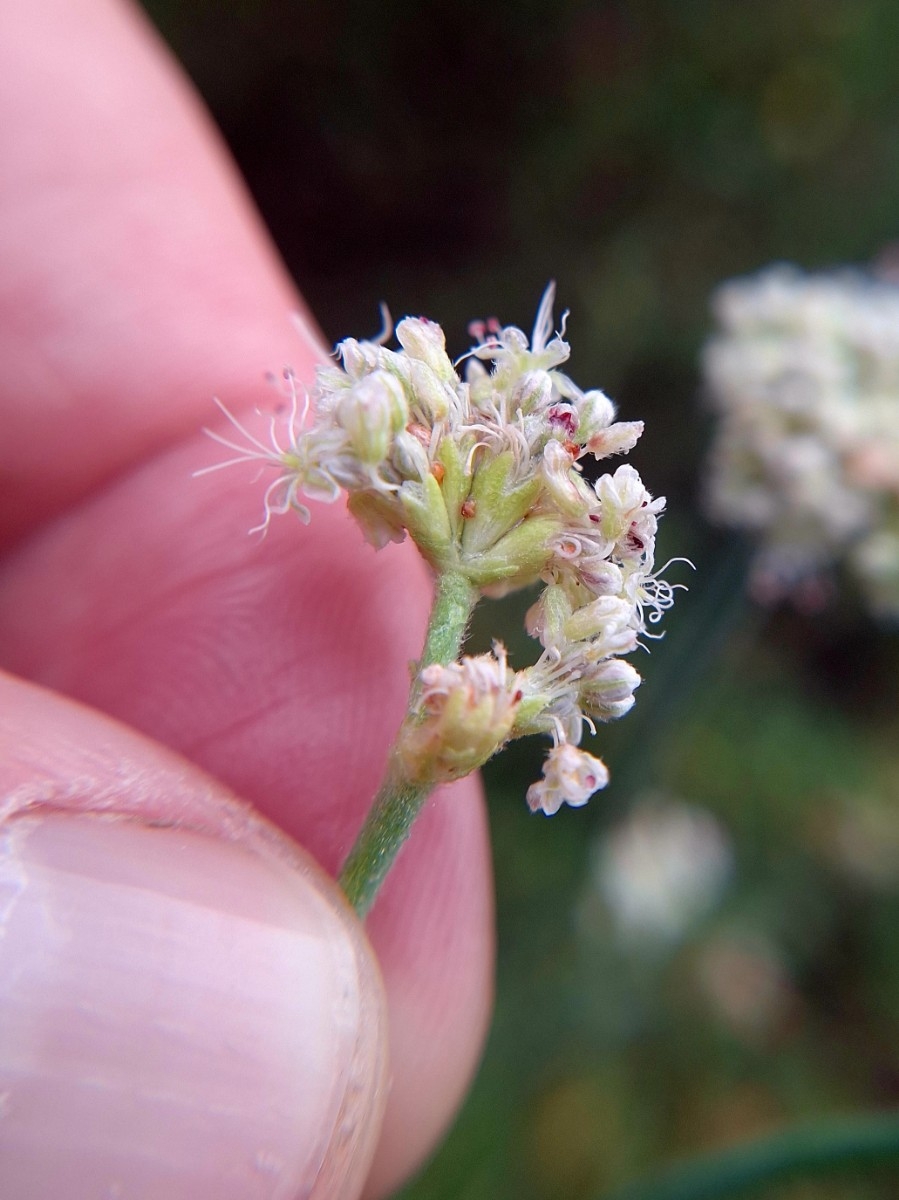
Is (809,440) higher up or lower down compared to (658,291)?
higher up

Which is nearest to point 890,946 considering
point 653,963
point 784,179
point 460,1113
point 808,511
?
point 653,963

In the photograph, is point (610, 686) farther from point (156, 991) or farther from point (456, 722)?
point (156, 991)

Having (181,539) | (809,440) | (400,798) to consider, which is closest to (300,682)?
(181,539)

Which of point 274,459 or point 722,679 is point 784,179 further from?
point 274,459

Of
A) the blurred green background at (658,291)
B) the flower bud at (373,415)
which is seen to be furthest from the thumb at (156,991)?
the blurred green background at (658,291)

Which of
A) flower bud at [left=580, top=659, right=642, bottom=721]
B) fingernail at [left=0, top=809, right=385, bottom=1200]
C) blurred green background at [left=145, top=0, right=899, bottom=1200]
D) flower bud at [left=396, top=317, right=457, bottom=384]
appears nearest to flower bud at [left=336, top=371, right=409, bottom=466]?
flower bud at [left=396, top=317, right=457, bottom=384]

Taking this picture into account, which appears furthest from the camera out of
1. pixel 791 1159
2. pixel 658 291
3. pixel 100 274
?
pixel 658 291

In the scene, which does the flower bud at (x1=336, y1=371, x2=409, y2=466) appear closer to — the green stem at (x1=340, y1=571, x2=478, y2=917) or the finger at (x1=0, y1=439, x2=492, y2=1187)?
the green stem at (x1=340, y1=571, x2=478, y2=917)
